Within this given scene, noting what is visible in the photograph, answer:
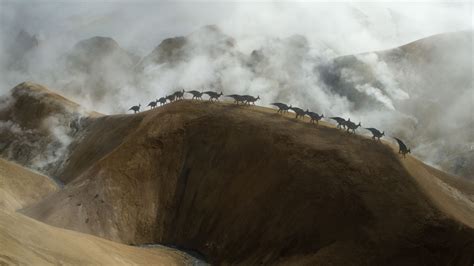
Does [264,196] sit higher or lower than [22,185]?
lower

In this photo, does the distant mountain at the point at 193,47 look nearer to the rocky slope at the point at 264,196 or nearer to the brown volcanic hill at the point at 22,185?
the brown volcanic hill at the point at 22,185

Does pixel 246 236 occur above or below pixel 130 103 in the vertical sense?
below

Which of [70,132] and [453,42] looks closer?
[70,132]

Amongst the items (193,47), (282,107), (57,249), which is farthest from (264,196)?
(193,47)

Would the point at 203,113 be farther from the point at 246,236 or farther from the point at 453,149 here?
the point at 453,149

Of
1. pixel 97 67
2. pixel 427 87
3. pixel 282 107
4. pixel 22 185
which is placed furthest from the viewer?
pixel 97 67

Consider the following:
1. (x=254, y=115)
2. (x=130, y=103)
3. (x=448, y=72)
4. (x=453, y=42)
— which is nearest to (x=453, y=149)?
(x=448, y=72)

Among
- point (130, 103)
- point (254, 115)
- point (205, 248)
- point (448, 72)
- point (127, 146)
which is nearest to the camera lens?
point (205, 248)

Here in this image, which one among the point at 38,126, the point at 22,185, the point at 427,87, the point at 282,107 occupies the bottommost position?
the point at 22,185

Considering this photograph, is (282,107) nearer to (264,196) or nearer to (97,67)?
(264,196)
